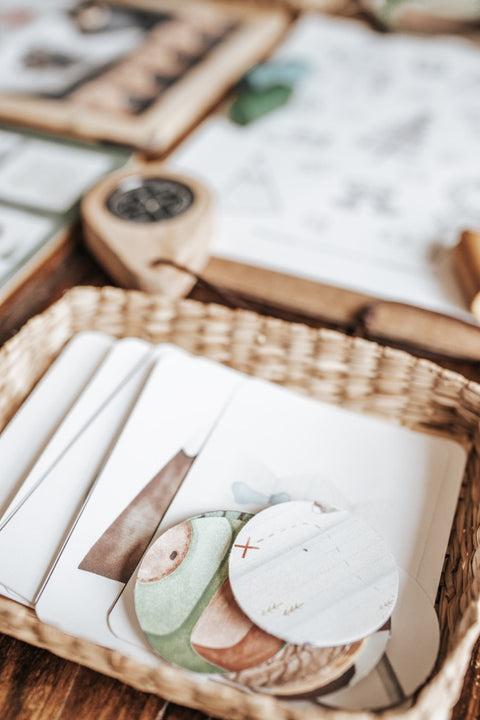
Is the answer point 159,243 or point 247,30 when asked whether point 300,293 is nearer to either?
point 159,243

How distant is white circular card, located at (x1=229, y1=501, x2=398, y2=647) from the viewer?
0.43m

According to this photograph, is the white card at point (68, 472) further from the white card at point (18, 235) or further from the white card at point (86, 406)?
the white card at point (18, 235)

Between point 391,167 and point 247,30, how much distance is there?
45 cm

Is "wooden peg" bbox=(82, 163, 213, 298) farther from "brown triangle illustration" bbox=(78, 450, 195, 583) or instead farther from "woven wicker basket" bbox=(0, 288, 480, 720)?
"brown triangle illustration" bbox=(78, 450, 195, 583)

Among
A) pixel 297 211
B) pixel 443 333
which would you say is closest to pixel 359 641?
pixel 443 333

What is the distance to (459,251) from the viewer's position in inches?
29.3

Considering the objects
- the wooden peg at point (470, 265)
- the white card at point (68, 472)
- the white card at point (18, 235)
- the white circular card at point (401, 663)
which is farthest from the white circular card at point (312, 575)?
the white card at point (18, 235)

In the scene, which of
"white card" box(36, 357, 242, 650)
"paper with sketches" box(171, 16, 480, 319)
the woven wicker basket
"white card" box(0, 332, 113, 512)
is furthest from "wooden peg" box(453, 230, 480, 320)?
"white card" box(0, 332, 113, 512)

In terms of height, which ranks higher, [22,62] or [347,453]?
[22,62]

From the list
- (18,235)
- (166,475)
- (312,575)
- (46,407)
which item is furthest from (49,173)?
(312,575)

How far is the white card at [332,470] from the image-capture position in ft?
1.69

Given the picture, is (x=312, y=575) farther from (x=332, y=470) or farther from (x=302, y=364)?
(x=302, y=364)

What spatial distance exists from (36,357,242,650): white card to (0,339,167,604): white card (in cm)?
2

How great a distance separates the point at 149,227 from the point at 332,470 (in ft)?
1.16
